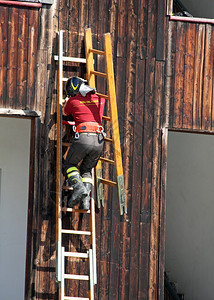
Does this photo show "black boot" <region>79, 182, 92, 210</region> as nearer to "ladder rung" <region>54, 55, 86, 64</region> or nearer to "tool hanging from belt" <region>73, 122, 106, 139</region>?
"tool hanging from belt" <region>73, 122, 106, 139</region>

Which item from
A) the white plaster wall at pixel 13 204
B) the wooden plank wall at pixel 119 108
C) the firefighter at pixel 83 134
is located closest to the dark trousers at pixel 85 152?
the firefighter at pixel 83 134

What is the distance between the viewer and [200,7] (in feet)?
35.7

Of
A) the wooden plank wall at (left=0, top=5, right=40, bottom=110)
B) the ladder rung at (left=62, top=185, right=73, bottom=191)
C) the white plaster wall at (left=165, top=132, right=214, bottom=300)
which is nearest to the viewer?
the ladder rung at (left=62, top=185, right=73, bottom=191)

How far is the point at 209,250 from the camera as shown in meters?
10.4

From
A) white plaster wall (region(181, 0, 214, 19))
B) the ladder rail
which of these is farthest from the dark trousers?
white plaster wall (region(181, 0, 214, 19))

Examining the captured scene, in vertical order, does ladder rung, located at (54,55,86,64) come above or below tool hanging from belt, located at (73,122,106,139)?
above

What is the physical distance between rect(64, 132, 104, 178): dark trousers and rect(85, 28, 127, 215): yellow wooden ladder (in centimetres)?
20

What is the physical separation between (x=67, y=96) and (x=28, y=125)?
Answer: 2.77 meters

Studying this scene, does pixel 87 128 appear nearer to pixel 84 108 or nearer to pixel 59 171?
pixel 84 108

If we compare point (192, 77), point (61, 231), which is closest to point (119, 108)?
point (192, 77)

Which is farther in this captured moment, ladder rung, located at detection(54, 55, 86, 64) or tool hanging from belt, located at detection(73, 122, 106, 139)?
ladder rung, located at detection(54, 55, 86, 64)

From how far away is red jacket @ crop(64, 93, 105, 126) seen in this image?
22.3 feet

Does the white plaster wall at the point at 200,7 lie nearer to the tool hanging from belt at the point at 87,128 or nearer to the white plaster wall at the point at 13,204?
the white plaster wall at the point at 13,204

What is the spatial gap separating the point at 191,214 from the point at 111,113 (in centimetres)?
522
